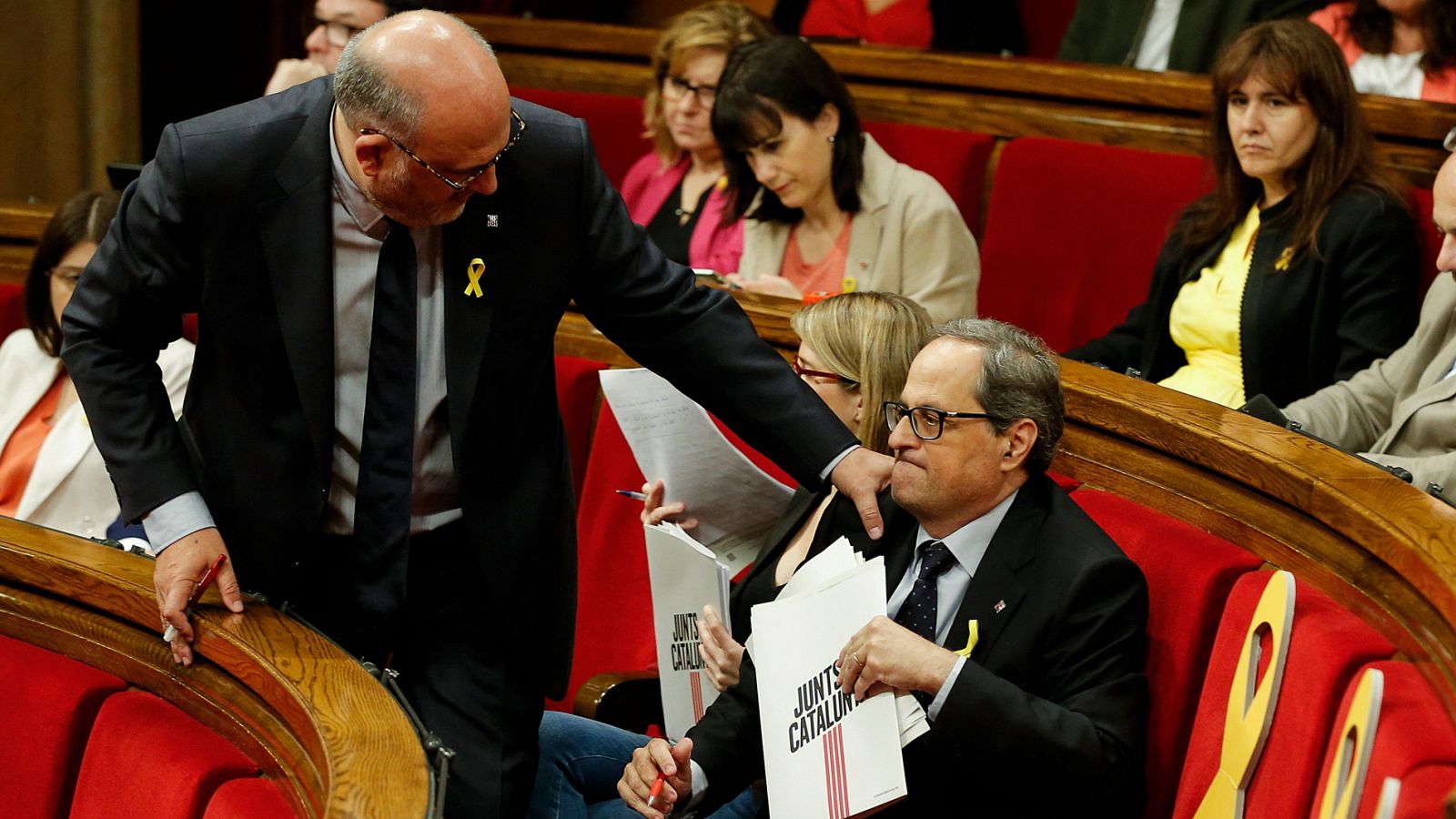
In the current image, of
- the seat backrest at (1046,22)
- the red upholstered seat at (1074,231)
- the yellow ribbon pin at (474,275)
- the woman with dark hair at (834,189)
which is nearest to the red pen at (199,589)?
the yellow ribbon pin at (474,275)

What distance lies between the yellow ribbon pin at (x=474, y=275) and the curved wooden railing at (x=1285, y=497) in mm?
725

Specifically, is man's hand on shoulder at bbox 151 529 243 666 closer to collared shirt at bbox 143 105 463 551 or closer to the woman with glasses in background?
collared shirt at bbox 143 105 463 551

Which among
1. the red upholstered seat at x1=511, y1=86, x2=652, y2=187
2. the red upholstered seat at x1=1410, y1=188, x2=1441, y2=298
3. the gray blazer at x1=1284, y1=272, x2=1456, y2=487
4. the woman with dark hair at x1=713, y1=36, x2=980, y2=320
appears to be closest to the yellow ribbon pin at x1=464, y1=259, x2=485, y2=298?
the gray blazer at x1=1284, y1=272, x2=1456, y2=487

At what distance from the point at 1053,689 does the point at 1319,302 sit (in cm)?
105

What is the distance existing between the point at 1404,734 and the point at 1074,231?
6.21ft

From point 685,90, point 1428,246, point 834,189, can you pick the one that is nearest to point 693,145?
point 685,90

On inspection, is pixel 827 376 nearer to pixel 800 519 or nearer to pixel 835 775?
pixel 800 519

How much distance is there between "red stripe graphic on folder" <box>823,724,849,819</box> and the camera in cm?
146

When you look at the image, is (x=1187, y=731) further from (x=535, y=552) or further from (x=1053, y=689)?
(x=535, y=552)

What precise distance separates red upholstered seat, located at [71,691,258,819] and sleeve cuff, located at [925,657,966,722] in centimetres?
60

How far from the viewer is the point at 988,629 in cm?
156

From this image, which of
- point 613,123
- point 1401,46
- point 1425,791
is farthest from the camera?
point 613,123

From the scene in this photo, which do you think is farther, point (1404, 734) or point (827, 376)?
point (827, 376)

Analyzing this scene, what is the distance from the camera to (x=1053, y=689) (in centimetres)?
153
